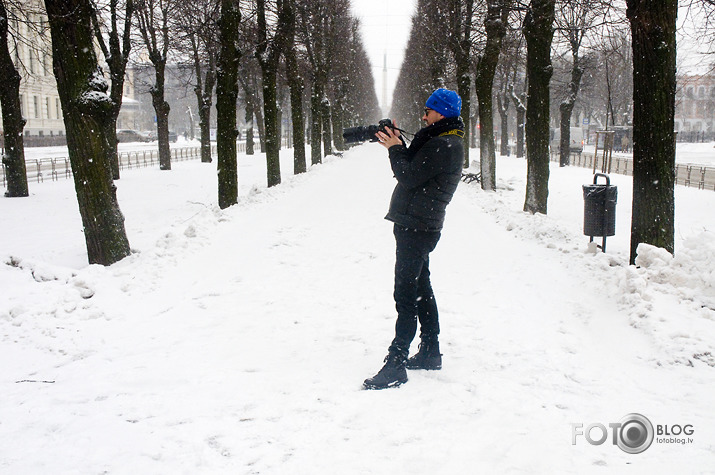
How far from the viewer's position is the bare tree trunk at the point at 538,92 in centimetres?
1123

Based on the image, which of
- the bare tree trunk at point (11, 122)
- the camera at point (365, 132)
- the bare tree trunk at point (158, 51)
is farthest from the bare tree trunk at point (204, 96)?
the camera at point (365, 132)

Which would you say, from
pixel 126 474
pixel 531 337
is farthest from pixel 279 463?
pixel 531 337

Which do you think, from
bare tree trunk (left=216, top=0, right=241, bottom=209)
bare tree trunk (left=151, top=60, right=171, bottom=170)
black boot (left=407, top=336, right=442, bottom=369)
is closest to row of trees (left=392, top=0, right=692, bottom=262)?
black boot (left=407, top=336, right=442, bottom=369)

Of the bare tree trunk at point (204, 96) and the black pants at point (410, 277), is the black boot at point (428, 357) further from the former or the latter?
the bare tree trunk at point (204, 96)

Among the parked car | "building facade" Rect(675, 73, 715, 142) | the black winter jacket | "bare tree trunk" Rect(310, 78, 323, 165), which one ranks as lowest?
the black winter jacket

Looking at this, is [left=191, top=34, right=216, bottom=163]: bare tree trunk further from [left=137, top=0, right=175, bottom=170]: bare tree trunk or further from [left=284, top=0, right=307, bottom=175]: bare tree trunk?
[left=284, top=0, right=307, bottom=175]: bare tree trunk

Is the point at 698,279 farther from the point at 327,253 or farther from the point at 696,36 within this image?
the point at 696,36

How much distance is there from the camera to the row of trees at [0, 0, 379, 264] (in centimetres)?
726

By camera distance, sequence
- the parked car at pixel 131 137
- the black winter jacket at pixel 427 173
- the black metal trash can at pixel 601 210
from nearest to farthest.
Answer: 1. the black winter jacket at pixel 427 173
2. the black metal trash can at pixel 601 210
3. the parked car at pixel 131 137

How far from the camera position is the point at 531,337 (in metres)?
5.08

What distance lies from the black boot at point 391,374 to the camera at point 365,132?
65.9 inches

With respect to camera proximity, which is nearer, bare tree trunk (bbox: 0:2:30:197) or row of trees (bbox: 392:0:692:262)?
row of trees (bbox: 392:0:692:262)

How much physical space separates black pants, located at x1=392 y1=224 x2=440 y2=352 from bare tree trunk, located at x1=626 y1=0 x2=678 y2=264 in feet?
11.9

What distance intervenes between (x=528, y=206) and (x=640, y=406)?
9182 millimetres
